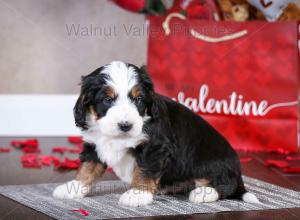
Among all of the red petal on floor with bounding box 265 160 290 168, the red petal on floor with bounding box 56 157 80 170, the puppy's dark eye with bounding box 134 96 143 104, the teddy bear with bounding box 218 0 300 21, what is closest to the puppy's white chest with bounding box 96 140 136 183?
the puppy's dark eye with bounding box 134 96 143 104

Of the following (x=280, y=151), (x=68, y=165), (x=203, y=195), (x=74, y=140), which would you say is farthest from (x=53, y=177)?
(x=280, y=151)

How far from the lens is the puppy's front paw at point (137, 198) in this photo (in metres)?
2.75

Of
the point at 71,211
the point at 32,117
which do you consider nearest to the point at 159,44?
the point at 32,117

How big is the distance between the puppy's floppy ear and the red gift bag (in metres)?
2.05

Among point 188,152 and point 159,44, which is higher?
point 159,44

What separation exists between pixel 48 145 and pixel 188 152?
2.00 metres

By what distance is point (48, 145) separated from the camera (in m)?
4.67

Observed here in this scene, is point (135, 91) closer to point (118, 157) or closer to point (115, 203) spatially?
point (118, 157)

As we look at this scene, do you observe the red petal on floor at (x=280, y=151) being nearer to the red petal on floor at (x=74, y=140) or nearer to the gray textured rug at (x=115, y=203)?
the gray textured rug at (x=115, y=203)

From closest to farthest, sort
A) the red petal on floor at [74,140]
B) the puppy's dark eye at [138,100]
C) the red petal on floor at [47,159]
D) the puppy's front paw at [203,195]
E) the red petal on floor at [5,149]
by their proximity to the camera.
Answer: the puppy's dark eye at [138,100]
the puppy's front paw at [203,195]
the red petal on floor at [47,159]
the red petal on floor at [5,149]
the red petal on floor at [74,140]

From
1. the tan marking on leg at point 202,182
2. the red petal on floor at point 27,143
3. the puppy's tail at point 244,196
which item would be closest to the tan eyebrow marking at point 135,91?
the tan marking on leg at point 202,182

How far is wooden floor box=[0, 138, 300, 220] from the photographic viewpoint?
2.68 meters

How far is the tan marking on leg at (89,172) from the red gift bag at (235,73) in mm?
1949

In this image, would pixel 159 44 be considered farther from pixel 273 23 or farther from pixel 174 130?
pixel 174 130
